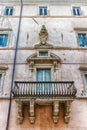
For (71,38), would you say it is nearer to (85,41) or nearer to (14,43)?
(85,41)

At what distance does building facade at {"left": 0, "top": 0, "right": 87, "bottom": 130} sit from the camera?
35.5 feet

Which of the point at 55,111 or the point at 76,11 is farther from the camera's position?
the point at 76,11

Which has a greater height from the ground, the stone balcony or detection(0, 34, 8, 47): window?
detection(0, 34, 8, 47): window

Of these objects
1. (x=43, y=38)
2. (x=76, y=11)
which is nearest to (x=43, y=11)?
(x=76, y=11)

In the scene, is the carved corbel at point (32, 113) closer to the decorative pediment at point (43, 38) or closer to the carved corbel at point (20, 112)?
the carved corbel at point (20, 112)

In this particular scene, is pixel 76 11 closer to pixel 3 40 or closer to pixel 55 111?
pixel 3 40

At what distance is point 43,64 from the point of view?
13133 mm

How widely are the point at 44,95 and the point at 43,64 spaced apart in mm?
2978

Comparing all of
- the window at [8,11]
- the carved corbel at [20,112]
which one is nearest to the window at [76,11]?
the window at [8,11]

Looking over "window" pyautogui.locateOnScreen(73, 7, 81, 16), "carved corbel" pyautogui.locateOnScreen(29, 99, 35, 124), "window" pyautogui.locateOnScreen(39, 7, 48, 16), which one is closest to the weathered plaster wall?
"carved corbel" pyautogui.locateOnScreen(29, 99, 35, 124)

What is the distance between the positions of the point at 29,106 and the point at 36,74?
2.36 m

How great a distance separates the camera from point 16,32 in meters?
15.5

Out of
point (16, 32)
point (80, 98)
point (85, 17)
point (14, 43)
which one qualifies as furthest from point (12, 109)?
point (85, 17)

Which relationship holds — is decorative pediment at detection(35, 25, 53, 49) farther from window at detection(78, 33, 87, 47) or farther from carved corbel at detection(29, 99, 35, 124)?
carved corbel at detection(29, 99, 35, 124)
